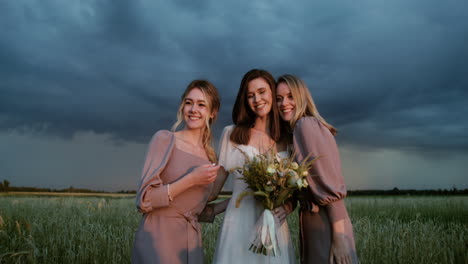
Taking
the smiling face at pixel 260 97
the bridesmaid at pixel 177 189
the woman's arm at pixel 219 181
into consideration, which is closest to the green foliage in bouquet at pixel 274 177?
the bridesmaid at pixel 177 189

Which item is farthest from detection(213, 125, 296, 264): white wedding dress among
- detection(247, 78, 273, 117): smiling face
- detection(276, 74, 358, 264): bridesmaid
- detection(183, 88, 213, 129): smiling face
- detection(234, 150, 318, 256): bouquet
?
detection(247, 78, 273, 117): smiling face

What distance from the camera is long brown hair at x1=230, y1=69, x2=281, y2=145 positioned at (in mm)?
3767

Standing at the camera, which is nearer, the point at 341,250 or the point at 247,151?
the point at 341,250

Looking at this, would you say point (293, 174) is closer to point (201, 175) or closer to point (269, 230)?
point (269, 230)

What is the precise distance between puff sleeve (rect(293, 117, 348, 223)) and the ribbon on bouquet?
0.43 m

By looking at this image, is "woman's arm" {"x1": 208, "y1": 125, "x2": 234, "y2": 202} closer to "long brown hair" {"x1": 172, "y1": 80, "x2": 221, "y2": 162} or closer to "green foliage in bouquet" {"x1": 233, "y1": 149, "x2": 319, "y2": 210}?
"long brown hair" {"x1": 172, "y1": 80, "x2": 221, "y2": 162}

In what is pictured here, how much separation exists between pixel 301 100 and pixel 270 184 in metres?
1.04

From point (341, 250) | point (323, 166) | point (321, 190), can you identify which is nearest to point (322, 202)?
point (321, 190)

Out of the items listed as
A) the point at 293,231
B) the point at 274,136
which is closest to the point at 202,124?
the point at 274,136

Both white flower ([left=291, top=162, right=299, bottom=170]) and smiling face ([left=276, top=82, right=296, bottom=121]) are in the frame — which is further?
smiling face ([left=276, top=82, right=296, bottom=121])

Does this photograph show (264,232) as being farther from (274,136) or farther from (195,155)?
(274,136)

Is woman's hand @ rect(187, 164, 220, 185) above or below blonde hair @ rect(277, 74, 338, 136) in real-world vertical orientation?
below

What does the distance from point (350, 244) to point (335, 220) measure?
0.26m

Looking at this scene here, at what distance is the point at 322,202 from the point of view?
2.84m
